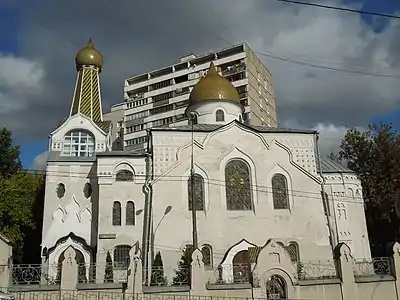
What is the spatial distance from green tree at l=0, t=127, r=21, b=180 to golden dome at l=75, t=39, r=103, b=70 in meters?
8.76

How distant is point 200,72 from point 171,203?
4324 centimetres

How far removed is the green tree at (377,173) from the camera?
99.0 feet

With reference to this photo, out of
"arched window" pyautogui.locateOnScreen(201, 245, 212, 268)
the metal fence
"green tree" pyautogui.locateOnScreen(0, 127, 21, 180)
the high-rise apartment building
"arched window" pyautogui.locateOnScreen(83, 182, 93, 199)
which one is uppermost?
the high-rise apartment building

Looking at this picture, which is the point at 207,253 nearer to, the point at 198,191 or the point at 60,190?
the point at 198,191

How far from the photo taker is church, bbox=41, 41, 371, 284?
24.3 metres

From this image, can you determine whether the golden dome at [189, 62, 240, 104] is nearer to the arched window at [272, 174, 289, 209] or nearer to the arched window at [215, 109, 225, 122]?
→ the arched window at [215, 109, 225, 122]

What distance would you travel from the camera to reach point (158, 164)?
25922 millimetres

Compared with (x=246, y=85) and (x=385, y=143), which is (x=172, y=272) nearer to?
(x=385, y=143)

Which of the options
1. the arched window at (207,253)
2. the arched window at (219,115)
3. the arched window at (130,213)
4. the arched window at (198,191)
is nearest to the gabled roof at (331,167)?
the arched window at (219,115)

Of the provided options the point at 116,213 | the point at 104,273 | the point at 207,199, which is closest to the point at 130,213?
the point at 116,213

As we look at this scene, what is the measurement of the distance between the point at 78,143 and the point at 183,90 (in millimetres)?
35263

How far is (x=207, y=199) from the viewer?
985 inches

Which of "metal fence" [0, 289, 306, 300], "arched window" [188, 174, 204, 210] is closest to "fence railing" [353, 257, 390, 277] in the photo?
"metal fence" [0, 289, 306, 300]

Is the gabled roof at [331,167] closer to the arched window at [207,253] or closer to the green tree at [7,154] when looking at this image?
the arched window at [207,253]
